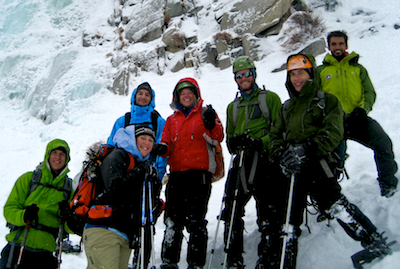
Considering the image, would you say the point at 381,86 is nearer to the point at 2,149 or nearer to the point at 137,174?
the point at 137,174

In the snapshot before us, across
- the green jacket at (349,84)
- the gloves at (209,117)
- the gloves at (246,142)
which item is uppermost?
the green jacket at (349,84)

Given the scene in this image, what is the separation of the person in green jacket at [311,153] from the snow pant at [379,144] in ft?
2.23

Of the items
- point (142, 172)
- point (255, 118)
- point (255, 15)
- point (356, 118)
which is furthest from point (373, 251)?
point (255, 15)

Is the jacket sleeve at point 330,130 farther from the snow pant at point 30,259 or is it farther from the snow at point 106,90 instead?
the snow pant at point 30,259

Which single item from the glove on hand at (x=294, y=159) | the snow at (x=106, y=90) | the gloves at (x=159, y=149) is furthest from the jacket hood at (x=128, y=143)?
the snow at (x=106, y=90)

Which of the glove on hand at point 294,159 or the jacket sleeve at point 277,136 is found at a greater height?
the jacket sleeve at point 277,136

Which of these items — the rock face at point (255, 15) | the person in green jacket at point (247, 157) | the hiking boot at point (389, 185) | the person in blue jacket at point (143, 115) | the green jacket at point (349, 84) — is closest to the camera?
the hiking boot at point (389, 185)

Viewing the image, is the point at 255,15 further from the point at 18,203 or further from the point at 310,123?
the point at 18,203

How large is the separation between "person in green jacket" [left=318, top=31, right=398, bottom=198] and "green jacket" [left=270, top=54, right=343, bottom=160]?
2.09 feet

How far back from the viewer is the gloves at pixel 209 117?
11.0ft

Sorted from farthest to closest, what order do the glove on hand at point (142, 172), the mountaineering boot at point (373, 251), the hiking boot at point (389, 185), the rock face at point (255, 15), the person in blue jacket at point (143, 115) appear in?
the rock face at point (255, 15) < the person in blue jacket at point (143, 115) < the hiking boot at point (389, 185) < the glove on hand at point (142, 172) < the mountaineering boot at point (373, 251)

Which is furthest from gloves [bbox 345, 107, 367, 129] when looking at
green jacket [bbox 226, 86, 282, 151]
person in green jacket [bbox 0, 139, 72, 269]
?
person in green jacket [bbox 0, 139, 72, 269]

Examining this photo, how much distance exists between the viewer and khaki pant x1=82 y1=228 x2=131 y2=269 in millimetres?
2539

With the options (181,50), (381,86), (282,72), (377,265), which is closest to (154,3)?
(181,50)
